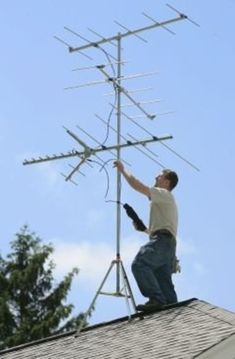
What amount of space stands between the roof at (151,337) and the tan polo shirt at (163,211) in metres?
0.83

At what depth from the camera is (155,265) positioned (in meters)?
11.2

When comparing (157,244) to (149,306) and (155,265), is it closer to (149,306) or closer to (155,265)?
(155,265)

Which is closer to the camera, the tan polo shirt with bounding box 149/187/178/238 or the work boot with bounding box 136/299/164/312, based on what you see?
the work boot with bounding box 136/299/164/312

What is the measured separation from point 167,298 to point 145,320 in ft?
2.25

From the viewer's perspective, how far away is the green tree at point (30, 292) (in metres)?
29.8

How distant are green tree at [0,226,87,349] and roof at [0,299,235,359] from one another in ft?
60.4

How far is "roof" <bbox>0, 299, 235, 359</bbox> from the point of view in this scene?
9.65 meters

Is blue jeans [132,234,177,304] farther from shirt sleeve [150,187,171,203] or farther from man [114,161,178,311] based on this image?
shirt sleeve [150,187,171,203]

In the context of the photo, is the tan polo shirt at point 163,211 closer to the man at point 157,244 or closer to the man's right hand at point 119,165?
the man at point 157,244

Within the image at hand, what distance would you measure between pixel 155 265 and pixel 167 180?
2.73ft

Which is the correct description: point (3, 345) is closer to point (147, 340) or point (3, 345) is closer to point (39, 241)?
point (39, 241)

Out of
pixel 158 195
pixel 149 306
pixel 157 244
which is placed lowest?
pixel 149 306

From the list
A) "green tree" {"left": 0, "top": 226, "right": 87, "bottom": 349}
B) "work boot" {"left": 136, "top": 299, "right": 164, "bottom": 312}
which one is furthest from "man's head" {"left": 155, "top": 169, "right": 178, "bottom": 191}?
"green tree" {"left": 0, "top": 226, "right": 87, "bottom": 349}

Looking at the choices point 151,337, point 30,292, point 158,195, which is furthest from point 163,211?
point 30,292
